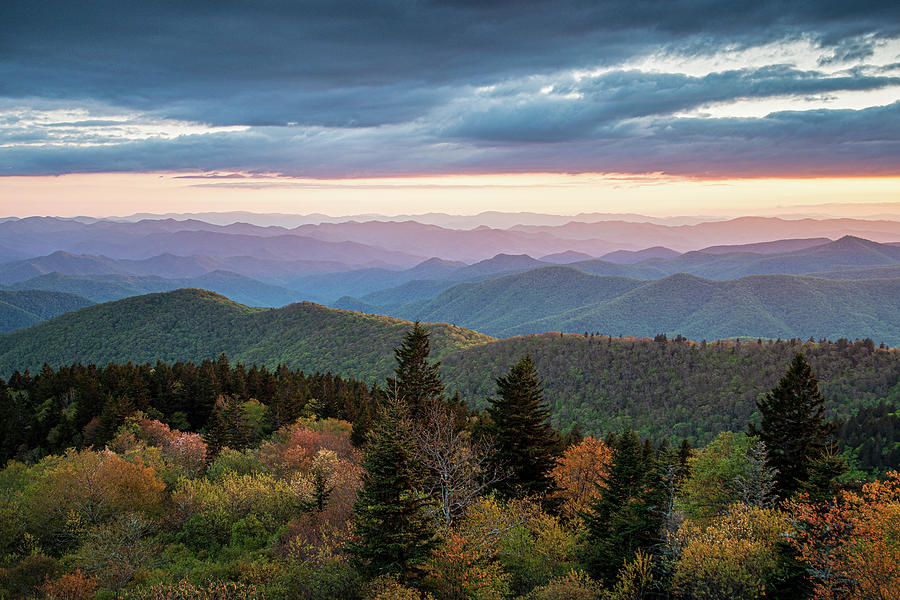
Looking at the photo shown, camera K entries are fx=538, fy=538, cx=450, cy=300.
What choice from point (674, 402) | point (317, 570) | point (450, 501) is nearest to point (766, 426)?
point (450, 501)

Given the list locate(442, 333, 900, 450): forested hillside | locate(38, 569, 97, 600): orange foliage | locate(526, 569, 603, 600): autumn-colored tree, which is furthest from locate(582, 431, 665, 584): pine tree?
locate(442, 333, 900, 450): forested hillside

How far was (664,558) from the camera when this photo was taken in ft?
95.8

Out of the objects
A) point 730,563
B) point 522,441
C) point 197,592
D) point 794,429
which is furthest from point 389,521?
point 794,429

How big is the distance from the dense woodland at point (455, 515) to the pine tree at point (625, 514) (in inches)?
4.6

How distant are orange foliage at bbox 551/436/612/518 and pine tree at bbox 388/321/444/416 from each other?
12618mm

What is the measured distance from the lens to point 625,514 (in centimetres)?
3181

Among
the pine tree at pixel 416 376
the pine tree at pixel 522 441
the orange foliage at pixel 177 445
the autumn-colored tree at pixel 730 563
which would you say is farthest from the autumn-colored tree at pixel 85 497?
the autumn-colored tree at pixel 730 563

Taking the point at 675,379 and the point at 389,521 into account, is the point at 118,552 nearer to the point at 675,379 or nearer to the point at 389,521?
the point at 389,521

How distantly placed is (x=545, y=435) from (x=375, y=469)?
56.8 ft

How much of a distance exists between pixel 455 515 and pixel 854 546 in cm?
1917

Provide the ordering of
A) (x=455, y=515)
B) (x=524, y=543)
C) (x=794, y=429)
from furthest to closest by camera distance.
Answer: (x=794, y=429) → (x=524, y=543) → (x=455, y=515)

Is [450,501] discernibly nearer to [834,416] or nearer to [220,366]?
[220,366]

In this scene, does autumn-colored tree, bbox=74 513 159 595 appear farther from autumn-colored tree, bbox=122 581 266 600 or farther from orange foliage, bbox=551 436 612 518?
orange foliage, bbox=551 436 612 518

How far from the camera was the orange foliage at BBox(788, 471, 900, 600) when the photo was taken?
20.3 m
